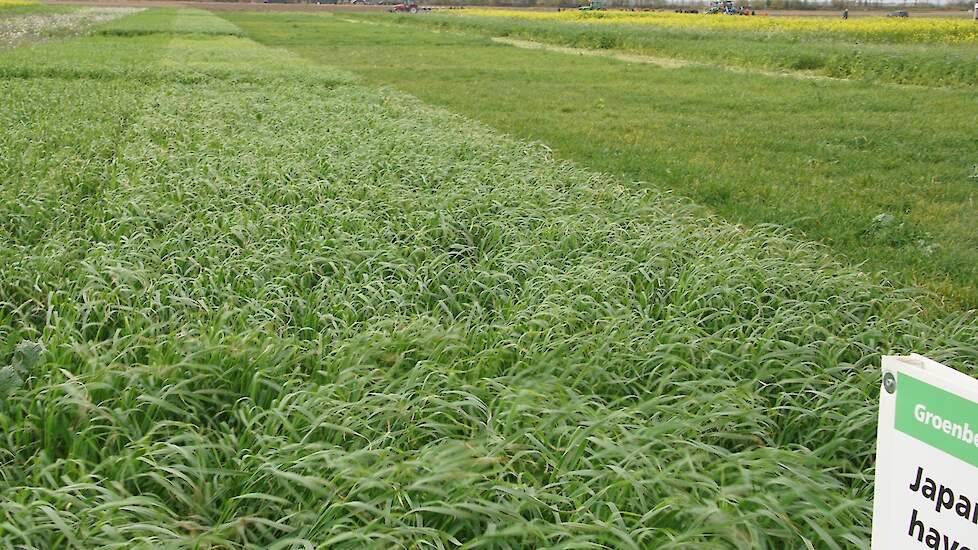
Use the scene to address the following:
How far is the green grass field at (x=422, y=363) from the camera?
276cm

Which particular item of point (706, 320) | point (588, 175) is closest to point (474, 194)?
point (588, 175)

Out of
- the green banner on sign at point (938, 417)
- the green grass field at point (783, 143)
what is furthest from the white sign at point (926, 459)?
the green grass field at point (783, 143)

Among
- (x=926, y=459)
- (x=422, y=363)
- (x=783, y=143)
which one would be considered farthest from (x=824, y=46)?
(x=926, y=459)

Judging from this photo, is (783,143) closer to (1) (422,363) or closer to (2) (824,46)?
(1) (422,363)

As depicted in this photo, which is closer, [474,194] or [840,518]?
[840,518]

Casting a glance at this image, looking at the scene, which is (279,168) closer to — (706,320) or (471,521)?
(706,320)

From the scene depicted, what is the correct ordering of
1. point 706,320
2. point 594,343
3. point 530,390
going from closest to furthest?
point 530,390 < point 594,343 < point 706,320

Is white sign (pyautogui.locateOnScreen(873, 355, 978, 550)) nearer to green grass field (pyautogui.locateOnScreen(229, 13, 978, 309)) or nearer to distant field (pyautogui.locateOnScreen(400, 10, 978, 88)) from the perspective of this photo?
green grass field (pyautogui.locateOnScreen(229, 13, 978, 309))

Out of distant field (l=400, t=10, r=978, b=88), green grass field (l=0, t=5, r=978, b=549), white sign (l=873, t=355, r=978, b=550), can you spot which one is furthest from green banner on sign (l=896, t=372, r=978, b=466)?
distant field (l=400, t=10, r=978, b=88)

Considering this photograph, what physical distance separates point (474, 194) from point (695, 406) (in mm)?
3581

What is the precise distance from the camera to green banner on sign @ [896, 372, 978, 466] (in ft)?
4.69

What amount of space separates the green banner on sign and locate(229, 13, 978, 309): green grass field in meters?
4.22

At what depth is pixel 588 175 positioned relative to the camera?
8172mm

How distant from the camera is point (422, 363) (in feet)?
12.4
